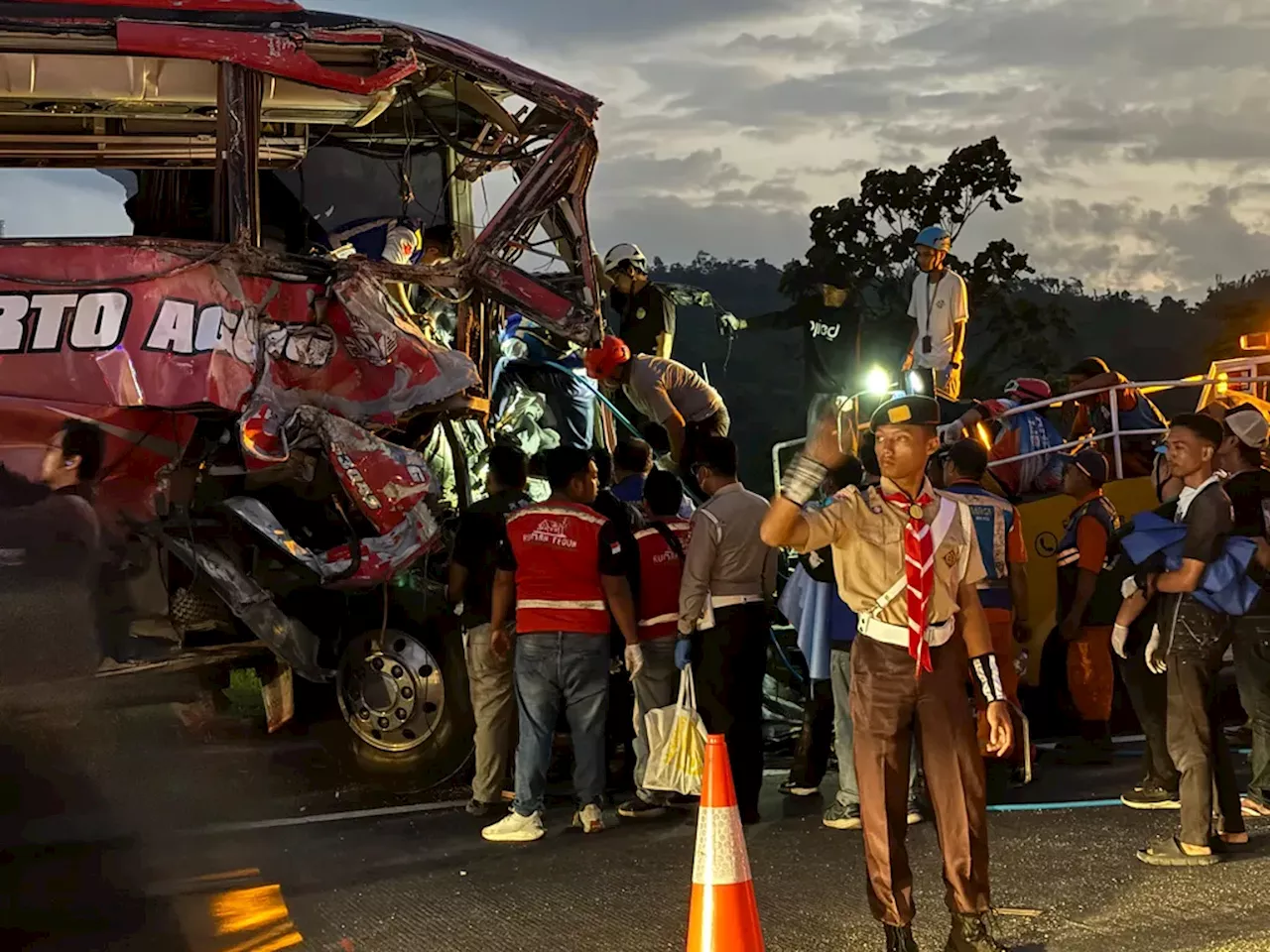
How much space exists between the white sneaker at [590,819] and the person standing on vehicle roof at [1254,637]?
3213 mm

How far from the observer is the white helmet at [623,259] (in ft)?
39.0

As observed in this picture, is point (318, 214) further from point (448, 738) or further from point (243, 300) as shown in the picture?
point (448, 738)

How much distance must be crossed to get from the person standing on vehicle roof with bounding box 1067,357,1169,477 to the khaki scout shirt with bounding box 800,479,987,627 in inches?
256

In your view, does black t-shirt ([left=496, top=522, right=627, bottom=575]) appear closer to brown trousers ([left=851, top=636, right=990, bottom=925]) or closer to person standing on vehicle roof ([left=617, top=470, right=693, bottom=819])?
person standing on vehicle roof ([left=617, top=470, right=693, bottom=819])

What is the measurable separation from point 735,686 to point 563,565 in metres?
1.12

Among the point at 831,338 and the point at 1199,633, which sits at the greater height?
the point at 831,338

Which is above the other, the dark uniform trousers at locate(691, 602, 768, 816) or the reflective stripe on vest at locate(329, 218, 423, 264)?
the reflective stripe on vest at locate(329, 218, 423, 264)

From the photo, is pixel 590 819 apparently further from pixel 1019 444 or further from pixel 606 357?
pixel 1019 444

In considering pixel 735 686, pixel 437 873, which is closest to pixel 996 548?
pixel 735 686

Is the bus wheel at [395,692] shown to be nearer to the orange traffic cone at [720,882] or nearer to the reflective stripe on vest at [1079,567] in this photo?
the reflective stripe on vest at [1079,567]

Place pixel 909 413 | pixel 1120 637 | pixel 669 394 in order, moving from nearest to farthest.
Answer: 1. pixel 909 413
2. pixel 1120 637
3. pixel 669 394

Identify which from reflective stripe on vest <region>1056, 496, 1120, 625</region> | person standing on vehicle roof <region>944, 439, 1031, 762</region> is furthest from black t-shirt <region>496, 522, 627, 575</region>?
reflective stripe on vest <region>1056, 496, 1120, 625</region>

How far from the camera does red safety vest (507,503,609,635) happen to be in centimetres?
793

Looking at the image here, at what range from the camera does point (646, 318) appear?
11.8 meters
